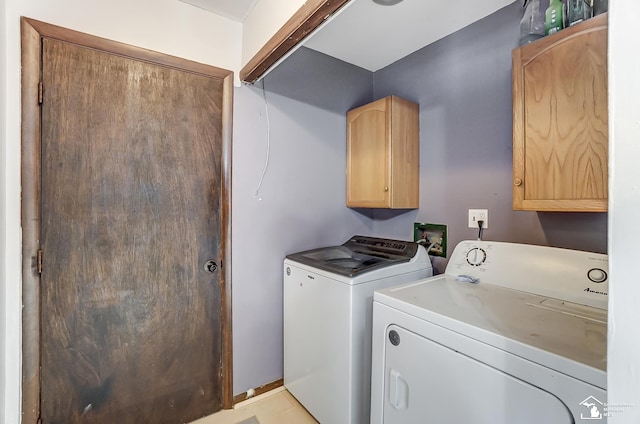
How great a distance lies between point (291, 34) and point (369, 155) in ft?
3.33

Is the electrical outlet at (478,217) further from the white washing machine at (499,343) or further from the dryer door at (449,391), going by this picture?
the dryer door at (449,391)

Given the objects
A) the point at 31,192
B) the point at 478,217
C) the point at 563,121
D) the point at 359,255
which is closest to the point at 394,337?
the point at 359,255

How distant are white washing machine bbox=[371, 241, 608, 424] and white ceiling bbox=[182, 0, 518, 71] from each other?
53.2 inches

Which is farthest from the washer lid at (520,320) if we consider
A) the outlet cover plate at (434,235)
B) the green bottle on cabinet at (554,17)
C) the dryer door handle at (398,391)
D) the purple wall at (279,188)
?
the green bottle on cabinet at (554,17)

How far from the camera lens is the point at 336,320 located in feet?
4.84

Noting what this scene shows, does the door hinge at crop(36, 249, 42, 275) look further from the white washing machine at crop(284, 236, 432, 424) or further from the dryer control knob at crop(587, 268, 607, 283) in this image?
the dryer control knob at crop(587, 268, 607, 283)

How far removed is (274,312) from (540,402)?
1478mm

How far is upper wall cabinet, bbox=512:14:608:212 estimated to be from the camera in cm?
104

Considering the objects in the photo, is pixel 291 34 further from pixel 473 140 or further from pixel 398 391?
pixel 398 391

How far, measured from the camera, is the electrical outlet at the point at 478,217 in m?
Answer: 1.67

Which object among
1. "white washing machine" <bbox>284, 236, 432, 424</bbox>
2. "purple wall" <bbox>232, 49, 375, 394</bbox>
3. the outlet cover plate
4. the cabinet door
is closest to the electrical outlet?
the outlet cover plate

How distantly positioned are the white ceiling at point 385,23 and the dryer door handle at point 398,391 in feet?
5.29

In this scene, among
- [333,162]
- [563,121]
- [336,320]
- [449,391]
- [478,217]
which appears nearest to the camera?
[449,391]

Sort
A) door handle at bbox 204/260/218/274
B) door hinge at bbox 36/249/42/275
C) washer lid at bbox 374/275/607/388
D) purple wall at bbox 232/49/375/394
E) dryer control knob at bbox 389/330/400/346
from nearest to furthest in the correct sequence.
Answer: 1. washer lid at bbox 374/275/607/388
2. dryer control knob at bbox 389/330/400/346
3. door hinge at bbox 36/249/42/275
4. door handle at bbox 204/260/218/274
5. purple wall at bbox 232/49/375/394
